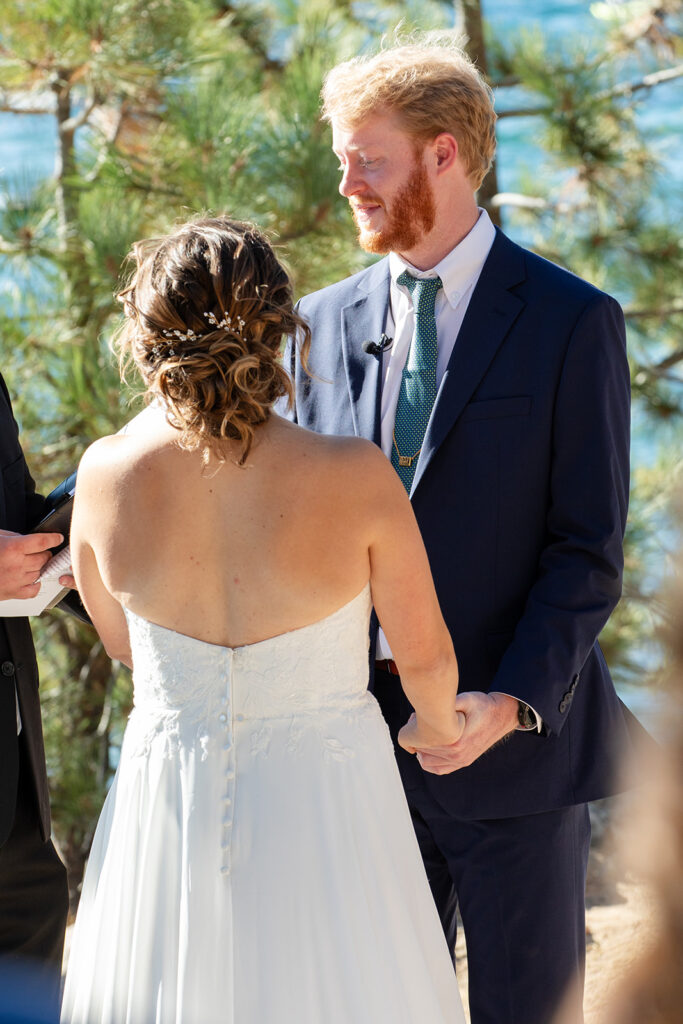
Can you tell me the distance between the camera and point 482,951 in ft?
6.06

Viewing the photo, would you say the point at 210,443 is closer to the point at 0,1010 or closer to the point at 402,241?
the point at 402,241

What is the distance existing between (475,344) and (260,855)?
877 millimetres

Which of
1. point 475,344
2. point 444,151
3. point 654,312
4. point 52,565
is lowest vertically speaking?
point 654,312

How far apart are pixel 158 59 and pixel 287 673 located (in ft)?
9.49

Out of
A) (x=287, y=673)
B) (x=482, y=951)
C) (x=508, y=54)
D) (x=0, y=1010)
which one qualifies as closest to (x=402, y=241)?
(x=287, y=673)

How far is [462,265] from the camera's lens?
197cm

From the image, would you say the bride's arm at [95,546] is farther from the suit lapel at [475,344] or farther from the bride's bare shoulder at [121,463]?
the suit lapel at [475,344]

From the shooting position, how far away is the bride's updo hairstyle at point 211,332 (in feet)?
4.70

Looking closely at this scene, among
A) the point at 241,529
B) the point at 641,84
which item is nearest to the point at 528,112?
the point at 641,84

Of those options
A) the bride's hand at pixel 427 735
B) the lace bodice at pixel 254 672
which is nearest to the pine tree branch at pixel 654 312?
the bride's hand at pixel 427 735

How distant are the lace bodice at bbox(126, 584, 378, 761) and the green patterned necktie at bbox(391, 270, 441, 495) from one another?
42 cm

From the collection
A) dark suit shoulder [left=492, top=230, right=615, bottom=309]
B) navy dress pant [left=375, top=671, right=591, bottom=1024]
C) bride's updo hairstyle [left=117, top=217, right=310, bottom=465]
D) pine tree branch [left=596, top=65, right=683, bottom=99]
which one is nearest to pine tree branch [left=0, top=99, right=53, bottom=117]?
pine tree branch [left=596, top=65, right=683, bottom=99]

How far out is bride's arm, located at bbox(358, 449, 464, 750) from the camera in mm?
1451

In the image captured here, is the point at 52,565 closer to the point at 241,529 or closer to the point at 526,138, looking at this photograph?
the point at 241,529
